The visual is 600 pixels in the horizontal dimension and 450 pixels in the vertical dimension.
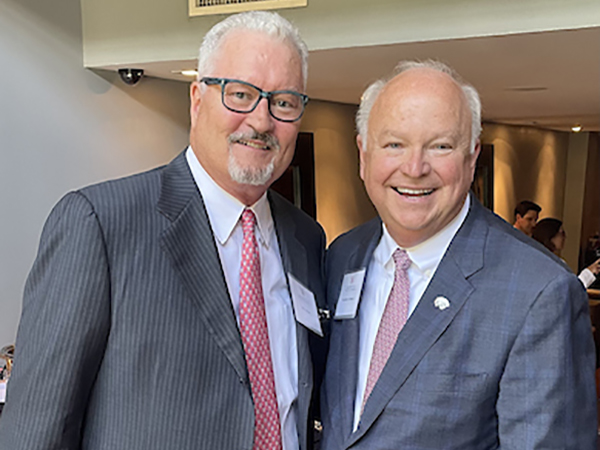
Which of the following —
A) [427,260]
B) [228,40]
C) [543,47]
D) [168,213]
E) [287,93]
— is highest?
[543,47]

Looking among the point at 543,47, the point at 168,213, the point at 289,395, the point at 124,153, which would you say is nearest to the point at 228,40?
the point at 168,213

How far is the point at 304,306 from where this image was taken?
5.39 ft

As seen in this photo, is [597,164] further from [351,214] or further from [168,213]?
[168,213]

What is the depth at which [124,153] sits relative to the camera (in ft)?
12.4

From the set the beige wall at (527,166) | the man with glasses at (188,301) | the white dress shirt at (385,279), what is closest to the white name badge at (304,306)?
the man with glasses at (188,301)

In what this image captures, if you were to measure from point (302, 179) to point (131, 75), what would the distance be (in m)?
1.85

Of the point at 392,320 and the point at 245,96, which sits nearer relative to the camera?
the point at 245,96

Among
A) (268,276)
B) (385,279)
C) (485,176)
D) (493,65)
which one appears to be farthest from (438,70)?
(485,176)

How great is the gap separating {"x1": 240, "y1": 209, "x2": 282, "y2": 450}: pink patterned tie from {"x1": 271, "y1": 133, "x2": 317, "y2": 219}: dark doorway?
3.46 m

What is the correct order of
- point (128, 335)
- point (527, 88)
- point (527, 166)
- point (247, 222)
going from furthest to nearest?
1. point (527, 166)
2. point (527, 88)
3. point (247, 222)
4. point (128, 335)

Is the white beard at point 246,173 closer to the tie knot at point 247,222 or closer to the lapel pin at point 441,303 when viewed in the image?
the tie knot at point 247,222

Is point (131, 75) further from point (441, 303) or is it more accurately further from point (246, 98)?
point (441, 303)

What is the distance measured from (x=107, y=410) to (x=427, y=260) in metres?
0.82

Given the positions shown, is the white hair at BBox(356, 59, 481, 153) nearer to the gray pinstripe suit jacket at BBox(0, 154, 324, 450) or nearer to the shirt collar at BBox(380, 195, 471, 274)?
the shirt collar at BBox(380, 195, 471, 274)
